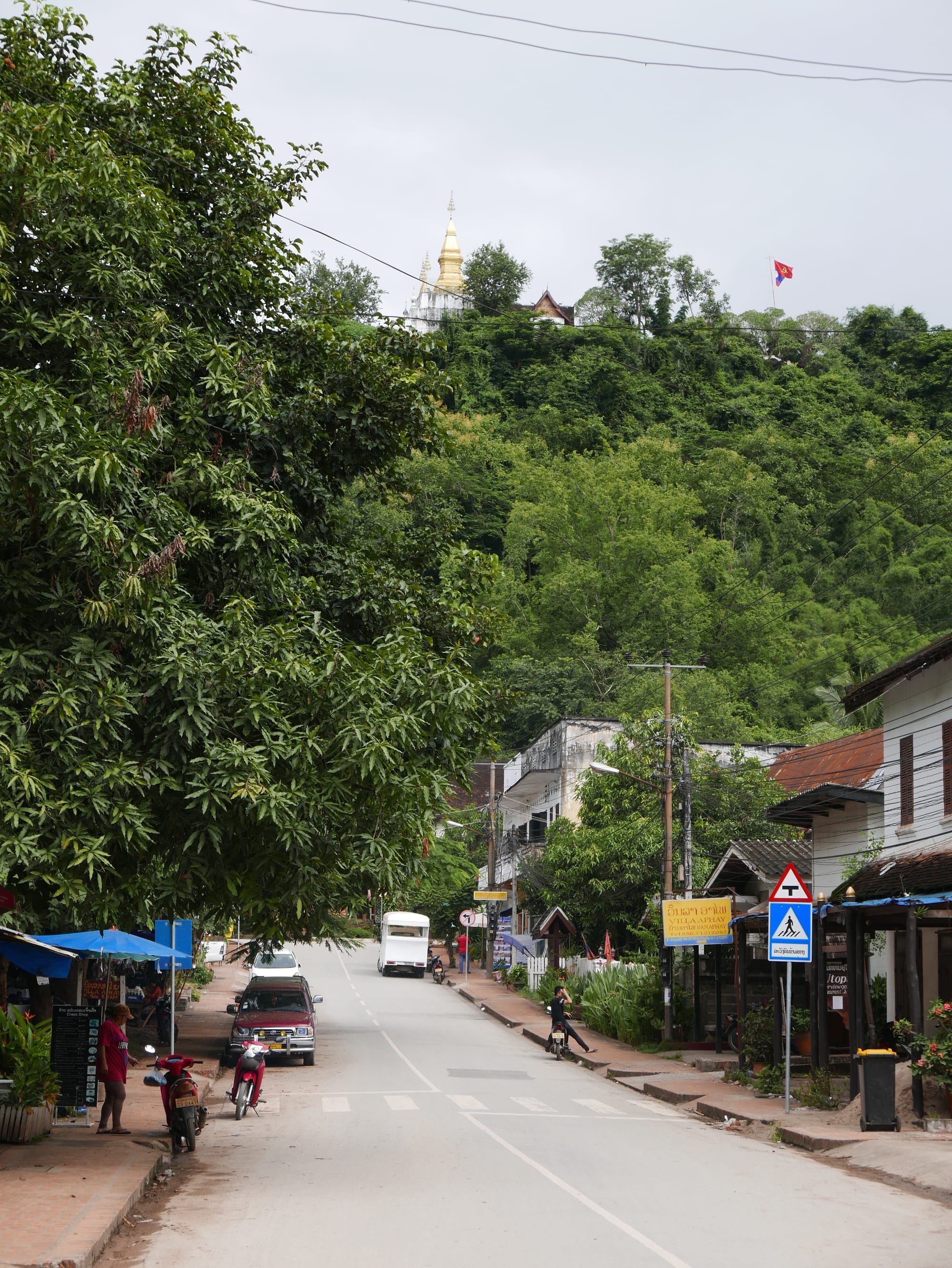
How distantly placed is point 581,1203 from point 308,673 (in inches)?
195

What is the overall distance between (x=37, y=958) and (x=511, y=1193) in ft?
30.2

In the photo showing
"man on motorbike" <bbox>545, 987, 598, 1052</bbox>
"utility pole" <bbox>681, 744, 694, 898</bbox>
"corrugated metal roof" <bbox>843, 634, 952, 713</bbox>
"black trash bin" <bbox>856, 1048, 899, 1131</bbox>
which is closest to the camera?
"black trash bin" <bbox>856, 1048, 899, 1131</bbox>

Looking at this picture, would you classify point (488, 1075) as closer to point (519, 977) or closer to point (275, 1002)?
point (275, 1002)

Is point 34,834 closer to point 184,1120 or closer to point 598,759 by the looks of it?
point 184,1120

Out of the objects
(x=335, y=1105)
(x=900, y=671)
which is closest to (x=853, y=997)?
(x=900, y=671)

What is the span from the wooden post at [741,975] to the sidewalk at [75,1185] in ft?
33.3

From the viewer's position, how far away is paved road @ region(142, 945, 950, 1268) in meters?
8.90

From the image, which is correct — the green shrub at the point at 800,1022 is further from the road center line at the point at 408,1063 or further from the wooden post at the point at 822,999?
the road center line at the point at 408,1063

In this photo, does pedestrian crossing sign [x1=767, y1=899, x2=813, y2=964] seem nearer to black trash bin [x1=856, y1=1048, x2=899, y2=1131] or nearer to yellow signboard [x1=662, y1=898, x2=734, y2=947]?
black trash bin [x1=856, y1=1048, x2=899, y2=1131]

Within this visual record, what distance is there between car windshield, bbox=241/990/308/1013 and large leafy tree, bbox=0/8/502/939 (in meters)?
12.7

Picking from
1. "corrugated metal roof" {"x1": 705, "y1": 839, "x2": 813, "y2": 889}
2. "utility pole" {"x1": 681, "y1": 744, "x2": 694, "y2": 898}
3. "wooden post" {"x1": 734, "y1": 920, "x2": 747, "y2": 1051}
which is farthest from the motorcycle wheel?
"utility pole" {"x1": 681, "y1": 744, "x2": 694, "y2": 898}

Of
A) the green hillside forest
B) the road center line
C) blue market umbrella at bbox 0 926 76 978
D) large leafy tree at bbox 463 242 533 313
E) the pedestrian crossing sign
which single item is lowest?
the road center line

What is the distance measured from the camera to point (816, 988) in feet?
64.7

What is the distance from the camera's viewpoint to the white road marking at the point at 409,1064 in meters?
21.9
